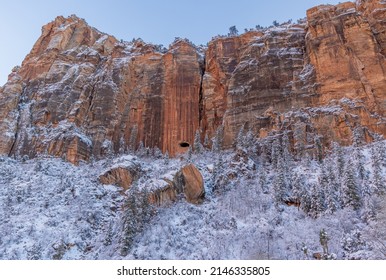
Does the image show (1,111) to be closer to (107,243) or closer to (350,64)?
(107,243)

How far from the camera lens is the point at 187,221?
28.7m

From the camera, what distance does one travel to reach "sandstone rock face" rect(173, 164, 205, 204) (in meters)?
32.3

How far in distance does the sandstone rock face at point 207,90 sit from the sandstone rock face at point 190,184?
12.1 meters

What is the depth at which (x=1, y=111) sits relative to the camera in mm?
50656

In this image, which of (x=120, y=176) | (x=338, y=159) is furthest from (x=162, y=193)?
(x=338, y=159)

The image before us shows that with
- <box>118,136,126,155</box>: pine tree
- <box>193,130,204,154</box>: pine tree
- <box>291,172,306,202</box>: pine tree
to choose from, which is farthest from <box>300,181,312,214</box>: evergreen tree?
<box>118,136,126,155</box>: pine tree

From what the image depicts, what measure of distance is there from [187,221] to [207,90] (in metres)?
27.4

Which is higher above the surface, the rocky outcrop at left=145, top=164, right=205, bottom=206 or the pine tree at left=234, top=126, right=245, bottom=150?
the pine tree at left=234, top=126, right=245, bottom=150

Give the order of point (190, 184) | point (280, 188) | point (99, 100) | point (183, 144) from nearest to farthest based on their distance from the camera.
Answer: point (280, 188) < point (190, 184) < point (183, 144) < point (99, 100)

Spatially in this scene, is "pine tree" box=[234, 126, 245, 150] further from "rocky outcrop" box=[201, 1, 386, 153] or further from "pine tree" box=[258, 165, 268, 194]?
"pine tree" box=[258, 165, 268, 194]

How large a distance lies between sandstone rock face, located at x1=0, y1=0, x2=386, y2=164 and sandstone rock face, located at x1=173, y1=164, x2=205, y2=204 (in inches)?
475

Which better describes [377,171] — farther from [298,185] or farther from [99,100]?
[99,100]

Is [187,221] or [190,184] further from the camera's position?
[190,184]

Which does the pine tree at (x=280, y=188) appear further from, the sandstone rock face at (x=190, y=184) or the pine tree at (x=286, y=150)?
the sandstone rock face at (x=190, y=184)
